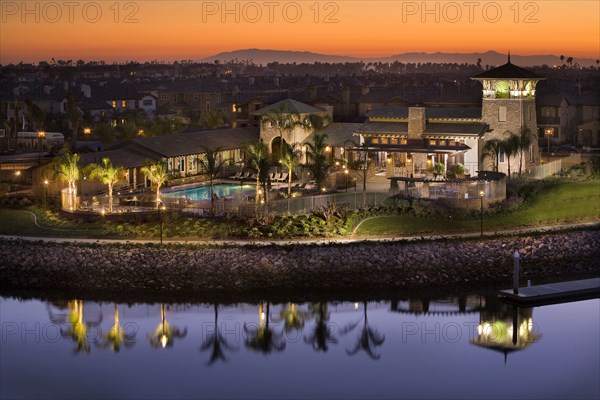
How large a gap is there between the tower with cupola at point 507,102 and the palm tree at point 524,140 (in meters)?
0.26

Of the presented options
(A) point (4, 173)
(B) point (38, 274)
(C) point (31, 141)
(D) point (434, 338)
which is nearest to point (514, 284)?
(D) point (434, 338)

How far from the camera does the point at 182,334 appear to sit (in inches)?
1108

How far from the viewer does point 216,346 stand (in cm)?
2734

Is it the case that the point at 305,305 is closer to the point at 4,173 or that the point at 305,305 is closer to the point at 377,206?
the point at 377,206

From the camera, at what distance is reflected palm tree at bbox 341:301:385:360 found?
2700 centimetres

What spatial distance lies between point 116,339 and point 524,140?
24494 mm

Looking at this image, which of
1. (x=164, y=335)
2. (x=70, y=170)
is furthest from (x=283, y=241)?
(x=70, y=170)

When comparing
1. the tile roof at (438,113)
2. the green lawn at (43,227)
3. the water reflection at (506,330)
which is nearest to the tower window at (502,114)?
the tile roof at (438,113)

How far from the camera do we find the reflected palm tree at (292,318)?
2892cm

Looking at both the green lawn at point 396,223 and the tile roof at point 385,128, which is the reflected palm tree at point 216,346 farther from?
the tile roof at point 385,128

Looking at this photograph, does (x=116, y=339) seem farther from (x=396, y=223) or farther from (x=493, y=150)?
(x=493, y=150)

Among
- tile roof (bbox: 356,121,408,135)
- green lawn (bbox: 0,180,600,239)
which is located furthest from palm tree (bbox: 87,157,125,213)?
tile roof (bbox: 356,121,408,135)

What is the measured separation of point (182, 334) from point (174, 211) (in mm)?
8678

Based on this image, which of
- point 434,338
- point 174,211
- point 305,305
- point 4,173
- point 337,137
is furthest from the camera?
point 337,137
